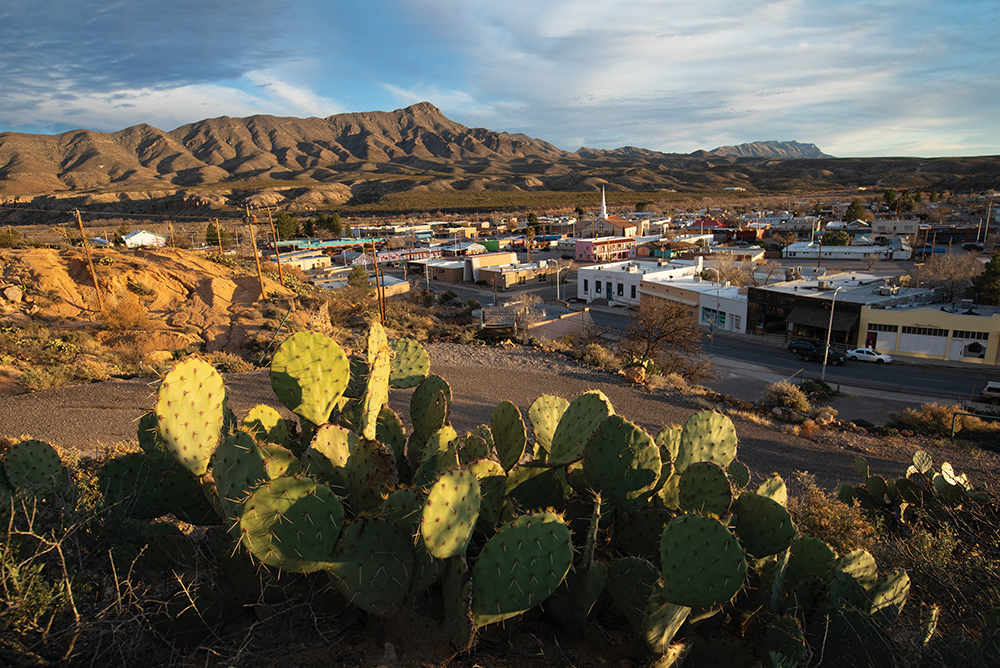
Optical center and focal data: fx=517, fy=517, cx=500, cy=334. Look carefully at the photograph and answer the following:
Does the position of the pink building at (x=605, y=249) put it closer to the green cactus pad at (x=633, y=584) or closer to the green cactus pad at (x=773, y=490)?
the green cactus pad at (x=773, y=490)

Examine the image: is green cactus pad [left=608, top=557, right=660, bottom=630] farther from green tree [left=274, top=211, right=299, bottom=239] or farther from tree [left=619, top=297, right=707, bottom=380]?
green tree [left=274, top=211, right=299, bottom=239]

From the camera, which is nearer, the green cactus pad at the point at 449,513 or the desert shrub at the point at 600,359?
the green cactus pad at the point at 449,513

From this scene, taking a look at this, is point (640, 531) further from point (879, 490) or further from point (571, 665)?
point (879, 490)

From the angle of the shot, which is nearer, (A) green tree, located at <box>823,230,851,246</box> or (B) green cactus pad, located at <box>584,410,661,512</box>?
(B) green cactus pad, located at <box>584,410,661,512</box>

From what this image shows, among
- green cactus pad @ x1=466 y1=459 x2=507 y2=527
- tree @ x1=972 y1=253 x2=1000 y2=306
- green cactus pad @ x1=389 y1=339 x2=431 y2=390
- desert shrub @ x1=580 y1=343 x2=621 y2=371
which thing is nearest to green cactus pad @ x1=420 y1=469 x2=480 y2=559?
green cactus pad @ x1=466 y1=459 x2=507 y2=527

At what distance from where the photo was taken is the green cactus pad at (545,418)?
431 cm

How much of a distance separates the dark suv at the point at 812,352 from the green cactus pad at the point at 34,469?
88.2 feet

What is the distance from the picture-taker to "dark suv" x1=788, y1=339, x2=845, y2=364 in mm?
23812

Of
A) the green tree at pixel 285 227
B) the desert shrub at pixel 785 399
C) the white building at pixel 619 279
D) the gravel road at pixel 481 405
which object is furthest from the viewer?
the green tree at pixel 285 227

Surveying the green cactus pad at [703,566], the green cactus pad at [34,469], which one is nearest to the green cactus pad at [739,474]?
the green cactus pad at [703,566]

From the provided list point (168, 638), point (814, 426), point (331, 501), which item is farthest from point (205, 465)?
point (814, 426)

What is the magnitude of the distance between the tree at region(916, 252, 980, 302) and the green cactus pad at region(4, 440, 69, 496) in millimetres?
39285

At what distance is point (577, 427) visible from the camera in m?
3.95

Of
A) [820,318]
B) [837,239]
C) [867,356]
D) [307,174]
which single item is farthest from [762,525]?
[307,174]
